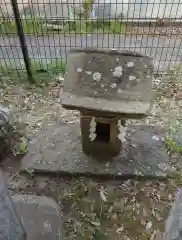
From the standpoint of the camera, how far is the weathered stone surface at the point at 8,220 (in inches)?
46.0

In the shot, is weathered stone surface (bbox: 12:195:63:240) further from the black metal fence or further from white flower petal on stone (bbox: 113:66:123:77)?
the black metal fence

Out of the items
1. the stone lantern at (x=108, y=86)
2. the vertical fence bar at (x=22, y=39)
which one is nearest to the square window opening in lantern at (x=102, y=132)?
the stone lantern at (x=108, y=86)

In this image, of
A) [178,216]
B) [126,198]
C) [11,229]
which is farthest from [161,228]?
[11,229]

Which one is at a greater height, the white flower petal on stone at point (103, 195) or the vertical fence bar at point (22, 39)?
the vertical fence bar at point (22, 39)

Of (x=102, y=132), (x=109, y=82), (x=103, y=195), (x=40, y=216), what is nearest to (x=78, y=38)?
(x=102, y=132)

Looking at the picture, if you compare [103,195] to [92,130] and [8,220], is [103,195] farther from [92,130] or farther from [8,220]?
[8,220]

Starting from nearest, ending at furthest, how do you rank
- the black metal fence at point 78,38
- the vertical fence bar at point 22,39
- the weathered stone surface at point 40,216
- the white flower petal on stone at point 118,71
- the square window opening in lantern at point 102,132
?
1. the weathered stone surface at point 40,216
2. the white flower petal on stone at point 118,71
3. the square window opening in lantern at point 102,132
4. the vertical fence bar at point 22,39
5. the black metal fence at point 78,38

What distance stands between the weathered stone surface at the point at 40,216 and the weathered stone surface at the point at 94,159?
475 millimetres

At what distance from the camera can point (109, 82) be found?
9.62ft

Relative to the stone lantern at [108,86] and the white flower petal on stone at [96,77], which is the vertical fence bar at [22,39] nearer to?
the stone lantern at [108,86]

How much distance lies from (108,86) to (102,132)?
0.74 m

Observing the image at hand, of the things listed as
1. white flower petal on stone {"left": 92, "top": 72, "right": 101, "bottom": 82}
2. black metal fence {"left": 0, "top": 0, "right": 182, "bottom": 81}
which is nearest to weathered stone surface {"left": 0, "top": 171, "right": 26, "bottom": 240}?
white flower petal on stone {"left": 92, "top": 72, "right": 101, "bottom": 82}

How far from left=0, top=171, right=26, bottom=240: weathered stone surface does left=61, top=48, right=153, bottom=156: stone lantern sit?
5.20ft

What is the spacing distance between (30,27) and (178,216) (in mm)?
4342
